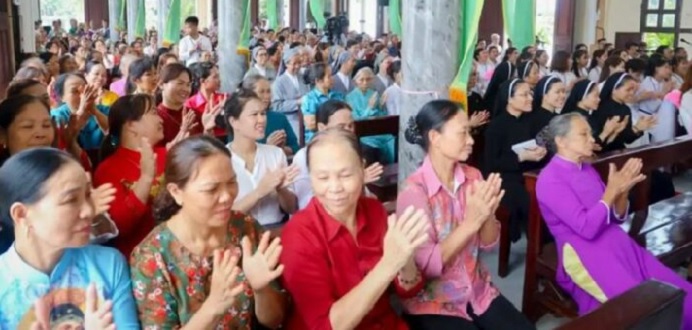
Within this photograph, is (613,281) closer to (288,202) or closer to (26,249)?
(288,202)

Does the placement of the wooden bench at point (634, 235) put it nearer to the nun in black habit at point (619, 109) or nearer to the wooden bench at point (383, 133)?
the nun in black habit at point (619, 109)

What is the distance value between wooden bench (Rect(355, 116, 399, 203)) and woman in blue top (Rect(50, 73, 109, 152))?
1.59m

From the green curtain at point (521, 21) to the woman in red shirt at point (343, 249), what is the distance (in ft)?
10.6

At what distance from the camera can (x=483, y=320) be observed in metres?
2.51

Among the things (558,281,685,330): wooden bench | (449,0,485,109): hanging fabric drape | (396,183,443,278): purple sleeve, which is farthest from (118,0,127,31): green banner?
(558,281,685,330): wooden bench

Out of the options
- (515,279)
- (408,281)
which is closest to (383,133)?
(515,279)

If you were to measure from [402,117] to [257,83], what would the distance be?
1.00 meters

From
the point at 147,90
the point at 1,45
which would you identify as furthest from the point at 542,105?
the point at 1,45

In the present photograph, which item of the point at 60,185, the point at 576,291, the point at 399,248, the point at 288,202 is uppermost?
the point at 60,185

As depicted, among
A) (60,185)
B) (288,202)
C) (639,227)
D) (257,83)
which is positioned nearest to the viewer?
(60,185)

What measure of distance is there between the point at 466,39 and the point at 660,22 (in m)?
10.4

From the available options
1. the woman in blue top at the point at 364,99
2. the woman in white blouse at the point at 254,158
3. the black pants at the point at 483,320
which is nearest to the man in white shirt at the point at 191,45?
the woman in blue top at the point at 364,99

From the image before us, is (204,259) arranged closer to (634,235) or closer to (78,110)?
(78,110)

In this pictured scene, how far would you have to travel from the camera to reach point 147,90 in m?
4.80
